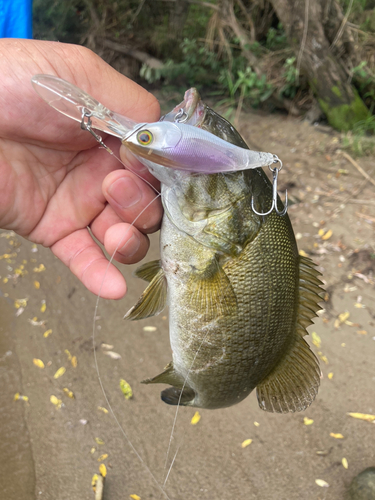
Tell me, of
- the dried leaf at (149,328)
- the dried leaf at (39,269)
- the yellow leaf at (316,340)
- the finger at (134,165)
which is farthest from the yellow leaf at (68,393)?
the finger at (134,165)

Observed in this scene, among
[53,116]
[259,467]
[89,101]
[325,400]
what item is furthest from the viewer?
[325,400]

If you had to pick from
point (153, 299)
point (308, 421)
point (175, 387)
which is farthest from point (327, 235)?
point (153, 299)

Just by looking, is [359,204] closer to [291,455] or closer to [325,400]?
[325,400]

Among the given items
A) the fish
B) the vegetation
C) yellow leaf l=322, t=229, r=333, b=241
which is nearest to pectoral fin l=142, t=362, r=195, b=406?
the fish

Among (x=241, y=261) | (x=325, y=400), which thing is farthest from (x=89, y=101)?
(x=325, y=400)

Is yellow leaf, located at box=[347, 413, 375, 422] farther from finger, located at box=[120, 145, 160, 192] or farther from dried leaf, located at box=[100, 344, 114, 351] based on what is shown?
finger, located at box=[120, 145, 160, 192]

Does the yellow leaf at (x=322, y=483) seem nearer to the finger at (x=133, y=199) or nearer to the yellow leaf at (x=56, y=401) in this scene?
the yellow leaf at (x=56, y=401)
